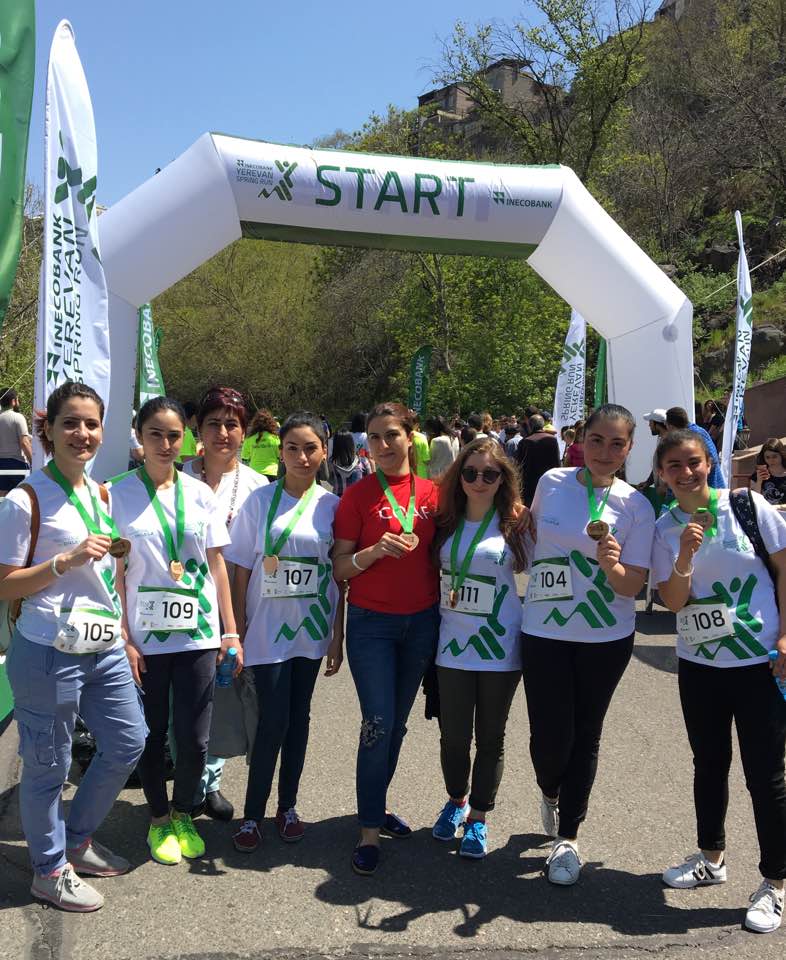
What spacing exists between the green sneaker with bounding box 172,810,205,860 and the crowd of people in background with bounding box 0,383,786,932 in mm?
12

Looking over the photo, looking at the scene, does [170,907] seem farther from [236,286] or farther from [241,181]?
[236,286]

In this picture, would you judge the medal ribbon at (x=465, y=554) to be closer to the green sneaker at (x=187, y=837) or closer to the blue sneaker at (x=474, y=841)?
the blue sneaker at (x=474, y=841)

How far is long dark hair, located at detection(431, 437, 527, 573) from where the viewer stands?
3512mm

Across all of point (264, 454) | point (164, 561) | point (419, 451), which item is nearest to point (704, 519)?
point (164, 561)

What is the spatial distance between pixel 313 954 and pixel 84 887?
889mm

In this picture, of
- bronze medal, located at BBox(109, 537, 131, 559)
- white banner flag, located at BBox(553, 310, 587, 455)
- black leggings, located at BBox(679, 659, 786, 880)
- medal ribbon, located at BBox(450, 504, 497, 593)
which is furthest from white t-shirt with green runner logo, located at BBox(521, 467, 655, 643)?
white banner flag, located at BBox(553, 310, 587, 455)

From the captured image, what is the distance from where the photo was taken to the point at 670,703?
18.7 ft

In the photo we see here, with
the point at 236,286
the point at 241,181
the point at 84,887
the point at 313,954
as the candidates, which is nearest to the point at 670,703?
the point at 313,954

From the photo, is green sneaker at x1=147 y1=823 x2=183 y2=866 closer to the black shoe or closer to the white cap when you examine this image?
the black shoe

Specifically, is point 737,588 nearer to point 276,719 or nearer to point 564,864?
point 564,864

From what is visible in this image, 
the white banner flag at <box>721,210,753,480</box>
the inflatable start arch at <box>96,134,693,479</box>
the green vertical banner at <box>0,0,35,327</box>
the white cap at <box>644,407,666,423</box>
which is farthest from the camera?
the white banner flag at <box>721,210,753,480</box>

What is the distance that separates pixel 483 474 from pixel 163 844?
1.98 metres

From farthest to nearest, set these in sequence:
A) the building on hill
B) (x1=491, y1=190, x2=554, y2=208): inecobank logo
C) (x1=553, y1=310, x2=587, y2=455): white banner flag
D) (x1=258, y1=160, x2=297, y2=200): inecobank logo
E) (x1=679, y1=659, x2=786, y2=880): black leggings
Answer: the building on hill < (x1=553, y1=310, x2=587, y2=455): white banner flag < (x1=491, y1=190, x2=554, y2=208): inecobank logo < (x1=258, y1=160, x2=297, y2=200): inecobank logo < (x1=679, y1=659, x2=786, y2=880): black leggings

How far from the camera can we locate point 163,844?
137 inches
